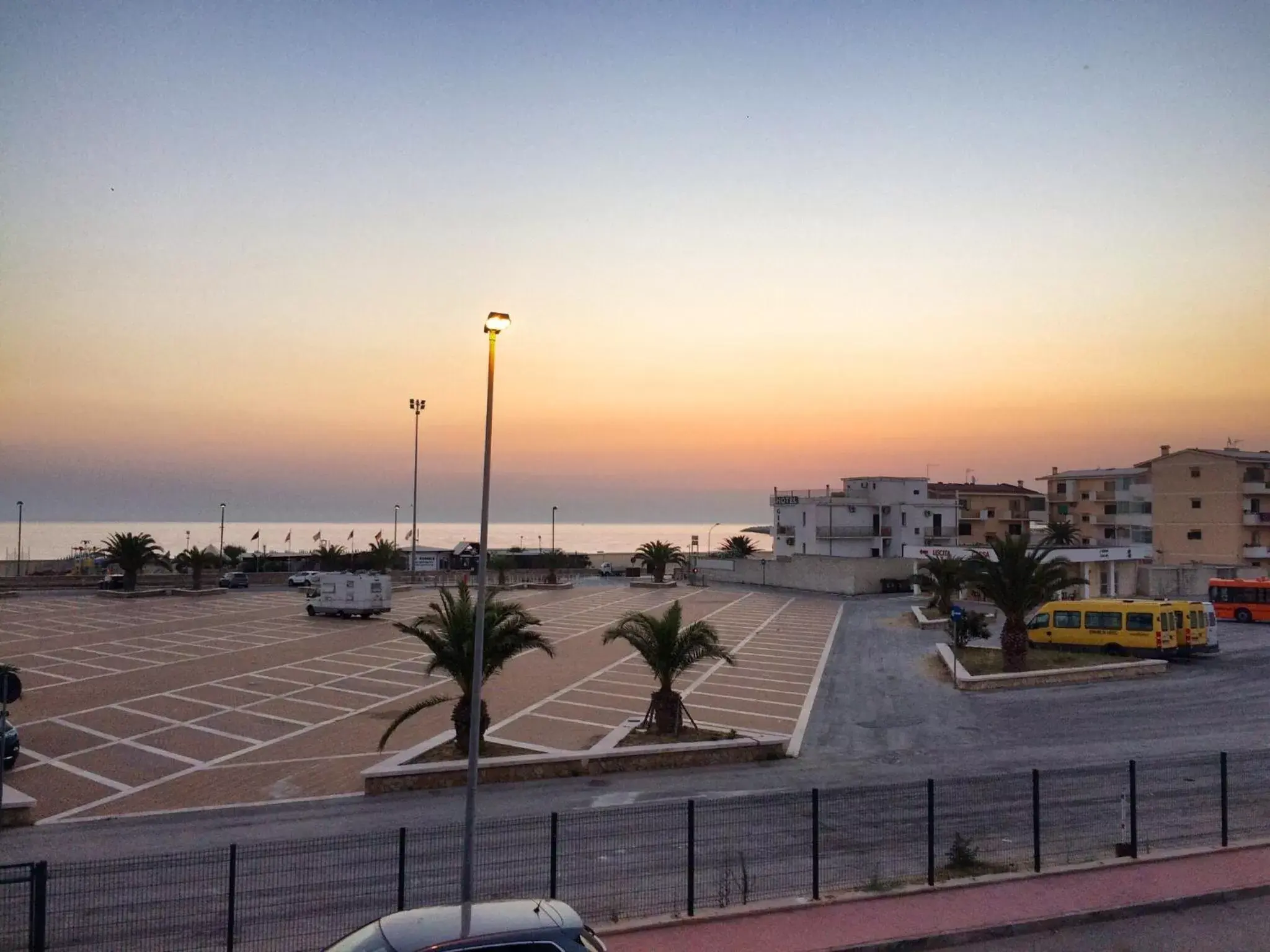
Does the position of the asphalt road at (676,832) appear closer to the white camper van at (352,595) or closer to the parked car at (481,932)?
the parked car at (481,932)

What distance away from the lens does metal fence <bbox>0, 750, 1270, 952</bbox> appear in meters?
10.1

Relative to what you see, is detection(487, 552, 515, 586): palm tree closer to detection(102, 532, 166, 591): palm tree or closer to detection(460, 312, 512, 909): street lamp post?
detection(102, 532, 166, 591): palm tree

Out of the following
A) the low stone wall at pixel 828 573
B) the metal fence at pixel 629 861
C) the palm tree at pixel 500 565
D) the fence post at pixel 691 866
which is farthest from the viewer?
the palm tree at pixel 500 565

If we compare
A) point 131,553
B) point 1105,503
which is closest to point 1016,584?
point 131,553

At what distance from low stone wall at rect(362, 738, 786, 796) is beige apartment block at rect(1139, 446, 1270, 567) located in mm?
59133

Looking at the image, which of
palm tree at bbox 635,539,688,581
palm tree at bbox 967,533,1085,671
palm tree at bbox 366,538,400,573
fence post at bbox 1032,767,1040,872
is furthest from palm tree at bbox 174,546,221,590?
fence post at bbox 1032,767,1040,872

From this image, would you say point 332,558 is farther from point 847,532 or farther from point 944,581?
point 944,581

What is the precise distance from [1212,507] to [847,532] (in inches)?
1051

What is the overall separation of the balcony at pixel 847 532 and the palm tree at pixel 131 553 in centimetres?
5038

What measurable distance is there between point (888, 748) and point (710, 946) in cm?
1102

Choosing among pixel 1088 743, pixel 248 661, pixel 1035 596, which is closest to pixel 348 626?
pixel 248 661

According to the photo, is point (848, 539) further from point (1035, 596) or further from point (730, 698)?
point (730, 698)

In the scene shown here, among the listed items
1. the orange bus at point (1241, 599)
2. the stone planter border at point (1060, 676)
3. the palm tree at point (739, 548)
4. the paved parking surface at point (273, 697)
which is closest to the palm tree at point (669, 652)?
the paved parking surface at point (273, 697)

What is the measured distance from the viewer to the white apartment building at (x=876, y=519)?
75938mm
